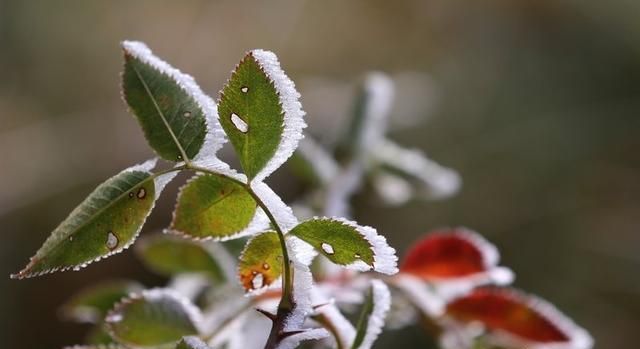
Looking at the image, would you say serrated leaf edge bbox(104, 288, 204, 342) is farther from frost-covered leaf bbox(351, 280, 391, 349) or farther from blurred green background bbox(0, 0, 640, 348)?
blurred green background bbox(0, 0, 640, 348)

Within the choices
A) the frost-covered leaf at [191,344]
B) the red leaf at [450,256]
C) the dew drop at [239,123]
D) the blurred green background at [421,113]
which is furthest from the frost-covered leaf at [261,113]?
the blurred green background at [421,113]

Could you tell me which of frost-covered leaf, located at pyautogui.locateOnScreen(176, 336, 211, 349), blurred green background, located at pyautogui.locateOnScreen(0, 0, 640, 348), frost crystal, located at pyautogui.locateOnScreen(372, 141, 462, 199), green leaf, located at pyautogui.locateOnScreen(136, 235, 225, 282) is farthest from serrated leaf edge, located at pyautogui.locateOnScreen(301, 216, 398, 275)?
blurred green background, located at pyautogui.locateOnScreen(0, 0, 640, 348)

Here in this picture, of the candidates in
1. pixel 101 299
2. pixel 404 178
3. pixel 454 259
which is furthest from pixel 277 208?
pixel 404 178

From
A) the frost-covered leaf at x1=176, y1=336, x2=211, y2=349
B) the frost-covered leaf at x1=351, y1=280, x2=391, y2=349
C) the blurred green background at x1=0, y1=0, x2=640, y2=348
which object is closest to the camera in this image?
the frost-covered leaf at x1=176, y1=336, x2=211, y2=349

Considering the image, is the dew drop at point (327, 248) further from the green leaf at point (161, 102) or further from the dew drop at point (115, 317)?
the dew drop at point (115, 317)

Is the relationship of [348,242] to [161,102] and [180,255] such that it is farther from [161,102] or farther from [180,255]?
[180,255]

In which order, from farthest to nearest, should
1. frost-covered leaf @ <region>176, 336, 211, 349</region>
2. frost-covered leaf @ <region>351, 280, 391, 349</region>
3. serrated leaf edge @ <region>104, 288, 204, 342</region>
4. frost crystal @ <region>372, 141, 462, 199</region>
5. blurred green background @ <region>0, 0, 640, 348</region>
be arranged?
blurred green background @ <region>0, 0, 640, 348</region> < frost crystal @ <region>372, 141, 462, 199</region> < serrated leaf edge @ <region>104, 288, 204, 342</region> < frost-covered leaf @ <region>351, 280, 391, 349</region> < frost-covered leaf @ <region>176, 336, 211, 349</region>

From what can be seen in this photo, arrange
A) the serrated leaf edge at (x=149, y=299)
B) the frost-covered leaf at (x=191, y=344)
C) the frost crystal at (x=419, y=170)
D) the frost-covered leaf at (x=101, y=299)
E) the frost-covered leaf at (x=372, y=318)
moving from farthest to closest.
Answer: the frost crystal at (x=419, y=170)
the frost-covered leaf at (x=101, y=299)
the serrated leaf edge at (x=149, y=299)
the frost-covered leaf at (x=372, y=318)
the frost-covered leaf at (x=191, y=344)
